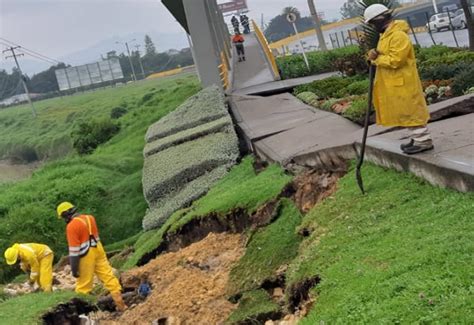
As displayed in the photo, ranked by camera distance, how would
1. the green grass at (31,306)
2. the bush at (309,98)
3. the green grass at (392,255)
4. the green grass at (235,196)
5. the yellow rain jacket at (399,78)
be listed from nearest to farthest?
the green grass at (392,255) → the yellow rain jacket at (399,78) → the green grass at (31,306) → the green grass at (235,196) → the bush at (309,98)

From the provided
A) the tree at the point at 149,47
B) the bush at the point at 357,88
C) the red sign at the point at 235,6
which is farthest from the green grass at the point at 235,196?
the tree at the point at 149,47

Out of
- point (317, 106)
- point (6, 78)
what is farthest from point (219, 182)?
point (6, 78)

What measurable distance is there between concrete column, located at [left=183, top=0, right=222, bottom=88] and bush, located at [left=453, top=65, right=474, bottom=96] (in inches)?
426

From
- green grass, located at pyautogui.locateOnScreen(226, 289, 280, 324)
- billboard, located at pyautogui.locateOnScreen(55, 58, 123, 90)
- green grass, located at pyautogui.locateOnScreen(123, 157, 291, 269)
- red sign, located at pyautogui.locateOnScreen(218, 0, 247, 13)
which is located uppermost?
red sign, located at pyautogui.locateOnScreen(218, 0, 247, 13)

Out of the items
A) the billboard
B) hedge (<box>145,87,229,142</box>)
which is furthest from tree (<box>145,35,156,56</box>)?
hedge (<box>145,87,229,142</box>)

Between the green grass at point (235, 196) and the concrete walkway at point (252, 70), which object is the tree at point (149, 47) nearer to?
the concrete walkway at point (252, 70)

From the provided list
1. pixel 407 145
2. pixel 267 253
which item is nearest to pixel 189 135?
pixel 267 253

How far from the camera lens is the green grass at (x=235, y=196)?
30.7 feet

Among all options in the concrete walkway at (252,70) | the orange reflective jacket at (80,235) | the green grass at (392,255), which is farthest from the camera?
the concrete walkway at (252,70)

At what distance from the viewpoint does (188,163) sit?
15086 mm

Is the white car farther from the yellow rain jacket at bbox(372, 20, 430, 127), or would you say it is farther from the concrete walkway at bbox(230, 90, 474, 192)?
the yellow rain jacket at bbox(372, 20, 430, 127)

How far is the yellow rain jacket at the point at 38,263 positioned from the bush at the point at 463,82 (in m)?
7.68

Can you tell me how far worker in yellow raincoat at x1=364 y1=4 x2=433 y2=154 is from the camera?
20.2ft

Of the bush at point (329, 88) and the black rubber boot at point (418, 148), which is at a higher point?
the bush at point (329, 88)
